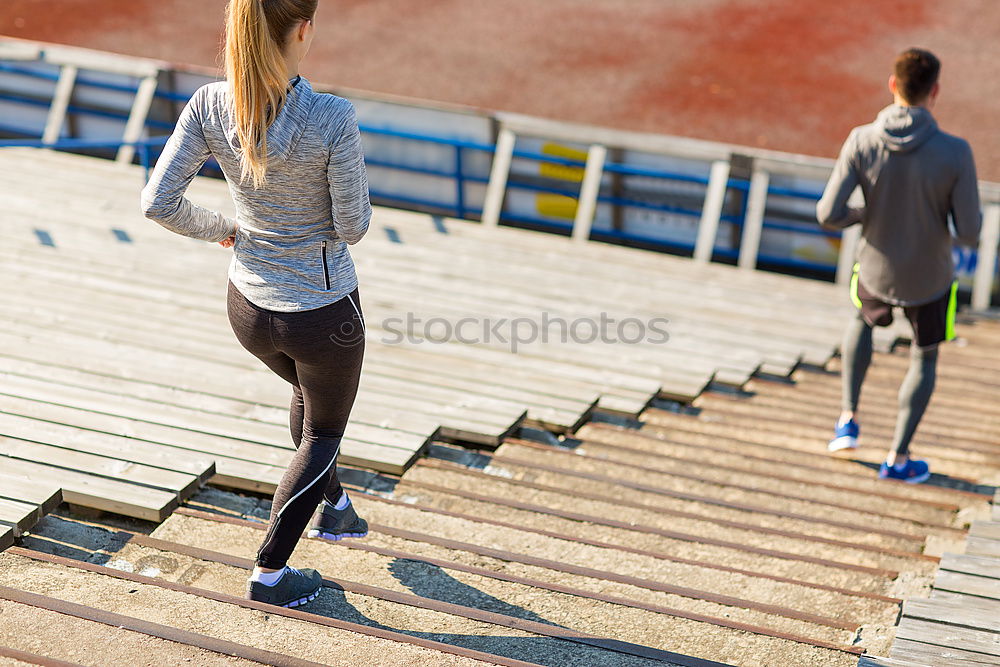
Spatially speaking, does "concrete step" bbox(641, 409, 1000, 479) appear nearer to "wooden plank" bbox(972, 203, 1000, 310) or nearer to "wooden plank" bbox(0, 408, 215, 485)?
"wooden plank" bbox(0, 408, 215, 485)

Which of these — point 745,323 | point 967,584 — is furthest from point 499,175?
point 967,584

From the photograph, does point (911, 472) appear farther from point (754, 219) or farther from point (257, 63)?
point (754, 219)

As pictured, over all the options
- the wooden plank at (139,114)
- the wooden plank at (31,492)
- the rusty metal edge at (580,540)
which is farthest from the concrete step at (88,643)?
the wooden plank at (139,114)

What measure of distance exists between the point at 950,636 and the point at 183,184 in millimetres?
2515

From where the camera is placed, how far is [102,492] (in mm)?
3498

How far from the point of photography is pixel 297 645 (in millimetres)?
2756

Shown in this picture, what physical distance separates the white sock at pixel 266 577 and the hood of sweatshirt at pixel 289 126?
1191mm

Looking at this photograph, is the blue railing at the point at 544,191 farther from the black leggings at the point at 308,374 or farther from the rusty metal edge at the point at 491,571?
the black leggings at the point at 308,374

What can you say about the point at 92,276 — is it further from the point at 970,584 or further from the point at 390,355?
the point at 970,584

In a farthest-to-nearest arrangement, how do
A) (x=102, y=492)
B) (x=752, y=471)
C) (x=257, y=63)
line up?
(x=752, y=471) → (x=102, y=492) → (x=257, y=63)

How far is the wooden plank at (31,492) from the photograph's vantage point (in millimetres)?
3332

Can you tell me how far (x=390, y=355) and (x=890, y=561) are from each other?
2828 mm

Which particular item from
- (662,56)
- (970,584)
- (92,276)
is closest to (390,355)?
(92,276)

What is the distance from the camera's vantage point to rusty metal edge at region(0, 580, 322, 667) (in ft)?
8.51
